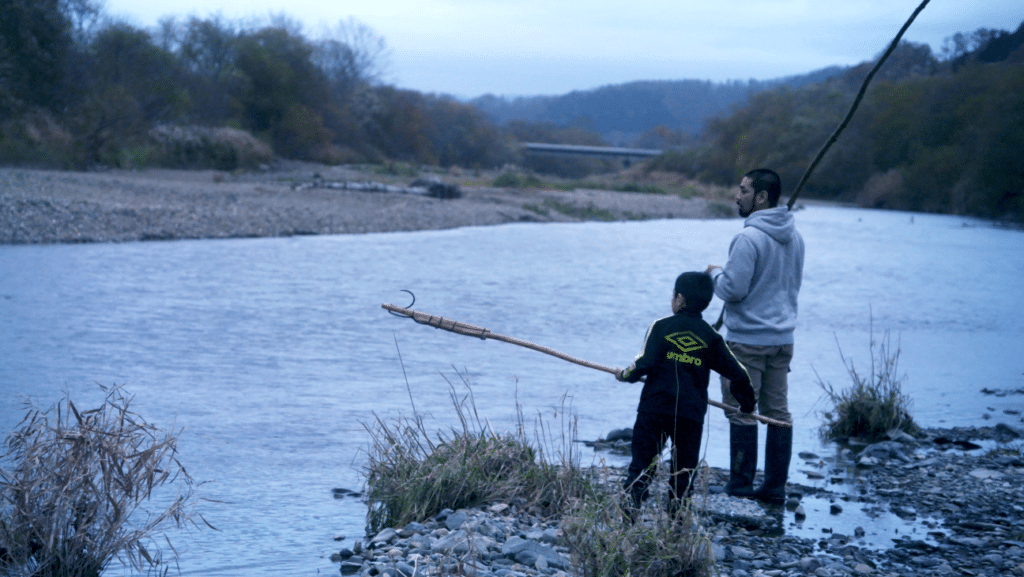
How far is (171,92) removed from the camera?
36625 mm

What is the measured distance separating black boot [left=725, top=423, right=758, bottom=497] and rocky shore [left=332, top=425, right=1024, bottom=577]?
0.42 feet

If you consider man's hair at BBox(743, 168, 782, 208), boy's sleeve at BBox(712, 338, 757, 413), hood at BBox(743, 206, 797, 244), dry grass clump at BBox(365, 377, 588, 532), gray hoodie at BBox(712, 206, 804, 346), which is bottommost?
dry grass clump at BBox(365, 377, 588, 532)

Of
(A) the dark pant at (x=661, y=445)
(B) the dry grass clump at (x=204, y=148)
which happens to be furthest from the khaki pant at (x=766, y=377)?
(B) the dry grass clump at (x=204, y=148)

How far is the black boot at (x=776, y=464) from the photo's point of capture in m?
5.21

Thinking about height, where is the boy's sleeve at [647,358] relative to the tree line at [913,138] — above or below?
below

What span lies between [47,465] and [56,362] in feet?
17.7

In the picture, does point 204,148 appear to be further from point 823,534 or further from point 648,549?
point 648,549

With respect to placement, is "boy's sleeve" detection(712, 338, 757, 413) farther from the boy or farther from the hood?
the hood

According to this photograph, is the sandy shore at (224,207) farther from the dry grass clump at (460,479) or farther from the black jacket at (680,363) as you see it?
the black jacket at (680,363)

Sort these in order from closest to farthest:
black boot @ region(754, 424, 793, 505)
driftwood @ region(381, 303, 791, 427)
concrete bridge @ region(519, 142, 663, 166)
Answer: driftwood @ region(381, 303, 791, 427), black boot @ region(754, 424, 793, 505), concrete bridge @ region(519, 142, 663, 166)

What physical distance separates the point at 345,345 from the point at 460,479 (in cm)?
579

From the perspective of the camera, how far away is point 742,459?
536cm

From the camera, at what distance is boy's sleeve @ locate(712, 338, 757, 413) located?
432cm

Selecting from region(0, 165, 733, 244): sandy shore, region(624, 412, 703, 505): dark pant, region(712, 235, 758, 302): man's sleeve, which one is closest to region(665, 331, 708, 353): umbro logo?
region(624, 412, 703, 505): dark pant
